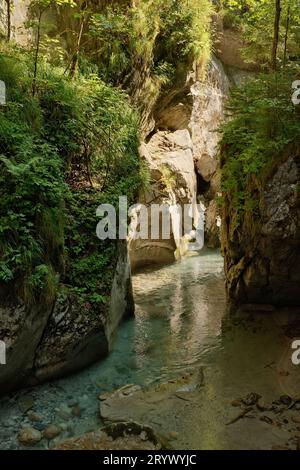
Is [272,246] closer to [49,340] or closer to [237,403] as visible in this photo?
[237,403]

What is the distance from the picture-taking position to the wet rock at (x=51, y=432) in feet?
16.0

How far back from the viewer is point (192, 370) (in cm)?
646

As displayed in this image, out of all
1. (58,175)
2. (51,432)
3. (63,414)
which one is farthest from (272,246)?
(51,432)

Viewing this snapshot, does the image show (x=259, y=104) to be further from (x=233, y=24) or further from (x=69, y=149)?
(x=233, y=24)

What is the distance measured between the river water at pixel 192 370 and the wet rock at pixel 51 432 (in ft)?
0.21

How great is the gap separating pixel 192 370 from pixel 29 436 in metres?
2.83

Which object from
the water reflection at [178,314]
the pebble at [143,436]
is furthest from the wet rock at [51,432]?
the water reflection at [178,314]

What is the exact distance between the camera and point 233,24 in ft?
65.4

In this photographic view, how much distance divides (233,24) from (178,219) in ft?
39.2

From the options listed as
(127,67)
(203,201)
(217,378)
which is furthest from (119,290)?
(203,201)

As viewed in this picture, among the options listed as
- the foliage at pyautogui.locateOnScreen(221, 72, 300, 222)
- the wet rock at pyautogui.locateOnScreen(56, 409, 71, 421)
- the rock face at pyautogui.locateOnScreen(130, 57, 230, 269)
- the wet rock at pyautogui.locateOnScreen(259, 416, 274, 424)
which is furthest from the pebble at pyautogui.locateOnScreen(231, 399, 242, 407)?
the rock face at pyautogui.locateOnScreen(130, 57, 230, 269)

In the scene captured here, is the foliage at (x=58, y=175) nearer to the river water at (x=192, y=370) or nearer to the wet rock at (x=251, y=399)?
the river water at (x=192, y=370)

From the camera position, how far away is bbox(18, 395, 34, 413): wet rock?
531 centimetres

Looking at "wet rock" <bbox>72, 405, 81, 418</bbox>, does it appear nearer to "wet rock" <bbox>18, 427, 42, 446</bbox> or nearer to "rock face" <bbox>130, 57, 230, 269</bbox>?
"wet rock" <bbox>18, 427, 42, 446</bbox>
